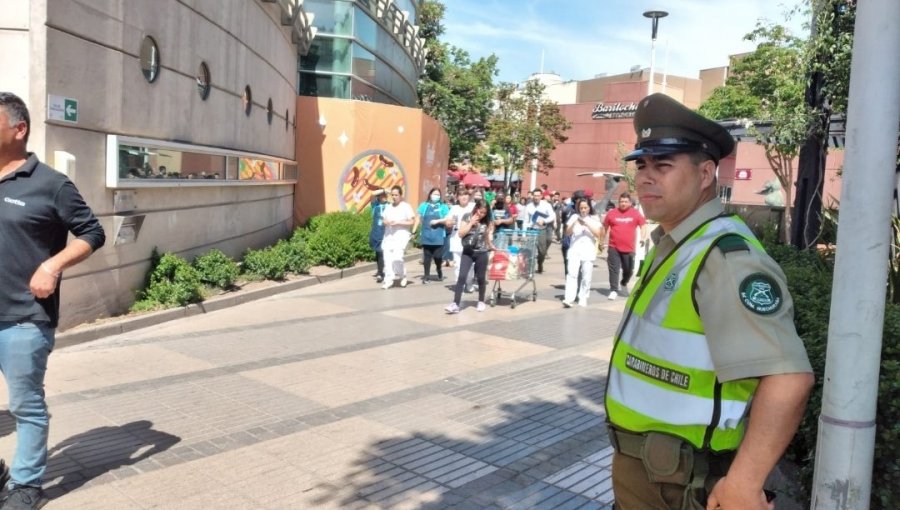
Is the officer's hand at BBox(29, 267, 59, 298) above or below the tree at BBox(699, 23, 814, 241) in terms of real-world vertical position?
below

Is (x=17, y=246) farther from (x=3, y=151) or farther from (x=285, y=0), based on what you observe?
(x=285, y=0)

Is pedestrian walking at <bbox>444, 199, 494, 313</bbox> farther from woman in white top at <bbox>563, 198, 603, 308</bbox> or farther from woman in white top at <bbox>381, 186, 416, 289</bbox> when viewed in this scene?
woman in white top at <bbox>381, 186, 416, 289</bbox>

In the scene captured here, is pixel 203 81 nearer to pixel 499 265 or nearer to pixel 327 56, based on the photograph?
pixel 499 265

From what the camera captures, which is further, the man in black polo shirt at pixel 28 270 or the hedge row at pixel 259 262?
the hedge row at pixel 259 262

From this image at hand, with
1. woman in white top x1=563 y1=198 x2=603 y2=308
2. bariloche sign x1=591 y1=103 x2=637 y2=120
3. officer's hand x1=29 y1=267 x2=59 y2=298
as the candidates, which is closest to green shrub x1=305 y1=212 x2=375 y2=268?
woman in white top x1=563 y1=198 x2=603 y2=308

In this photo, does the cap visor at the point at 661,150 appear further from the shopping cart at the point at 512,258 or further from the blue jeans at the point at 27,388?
the shopping cart at the point at 512,258

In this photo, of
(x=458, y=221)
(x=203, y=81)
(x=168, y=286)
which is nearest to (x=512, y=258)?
(x=458, y=221)

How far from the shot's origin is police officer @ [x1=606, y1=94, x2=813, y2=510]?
5.91 feet

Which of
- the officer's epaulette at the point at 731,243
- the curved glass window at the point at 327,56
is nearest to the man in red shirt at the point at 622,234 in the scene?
the officer's epaulette at the point at 731,243

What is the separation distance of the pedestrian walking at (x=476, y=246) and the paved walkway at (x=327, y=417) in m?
1.10

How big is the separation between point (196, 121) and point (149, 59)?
4.92ft

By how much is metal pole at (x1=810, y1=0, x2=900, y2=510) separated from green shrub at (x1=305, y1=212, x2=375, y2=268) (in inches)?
455

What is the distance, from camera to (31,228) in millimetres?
3537

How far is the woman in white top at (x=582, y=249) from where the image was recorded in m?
11.0
